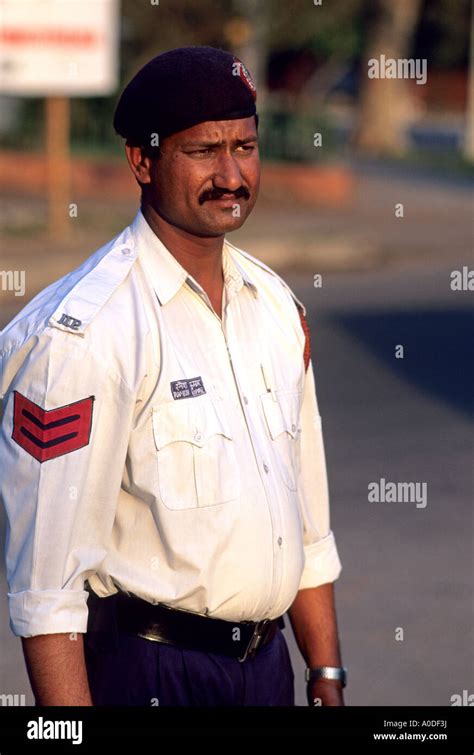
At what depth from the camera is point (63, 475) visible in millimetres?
2344

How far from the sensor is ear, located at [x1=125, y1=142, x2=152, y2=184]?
8.39 ft

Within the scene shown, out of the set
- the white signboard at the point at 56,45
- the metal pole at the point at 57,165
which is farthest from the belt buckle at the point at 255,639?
the metal pole at the point at 57,165

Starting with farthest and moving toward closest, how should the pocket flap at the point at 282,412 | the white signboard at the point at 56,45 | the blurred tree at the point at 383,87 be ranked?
1. the blurred tree at the point at 383,87
2. the white signboard at the point at 56,45
3. the pocket flap at the point at 282,412

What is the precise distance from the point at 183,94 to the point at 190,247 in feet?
0.97

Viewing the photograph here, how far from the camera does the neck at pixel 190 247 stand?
2600mm

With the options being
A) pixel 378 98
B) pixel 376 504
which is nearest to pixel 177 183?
pixel 376 504

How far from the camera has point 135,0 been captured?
107 feet

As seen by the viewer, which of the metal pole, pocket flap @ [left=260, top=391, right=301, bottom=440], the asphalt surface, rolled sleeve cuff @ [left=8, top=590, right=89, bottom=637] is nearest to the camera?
rolled sleeve cuff @ [left=8, top=590, right=89, bottom=637]

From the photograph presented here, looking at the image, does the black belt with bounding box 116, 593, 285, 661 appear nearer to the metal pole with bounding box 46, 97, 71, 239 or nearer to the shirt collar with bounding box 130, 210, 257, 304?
the shirt collar with bounding box 130, 210, 257, 304

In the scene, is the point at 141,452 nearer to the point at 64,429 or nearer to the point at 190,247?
the point at 64,429

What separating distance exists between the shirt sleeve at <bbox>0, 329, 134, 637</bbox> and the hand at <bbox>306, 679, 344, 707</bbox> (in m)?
0.63

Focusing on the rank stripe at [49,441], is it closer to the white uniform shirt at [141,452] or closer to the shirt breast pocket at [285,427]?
the white uniform shirt at [141,452]

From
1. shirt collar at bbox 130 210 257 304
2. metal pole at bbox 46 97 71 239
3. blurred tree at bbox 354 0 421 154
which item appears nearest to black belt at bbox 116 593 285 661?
shirt collar at bbox 130 210 257 304

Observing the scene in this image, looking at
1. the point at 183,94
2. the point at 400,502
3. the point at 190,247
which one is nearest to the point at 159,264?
the point at 190,247
